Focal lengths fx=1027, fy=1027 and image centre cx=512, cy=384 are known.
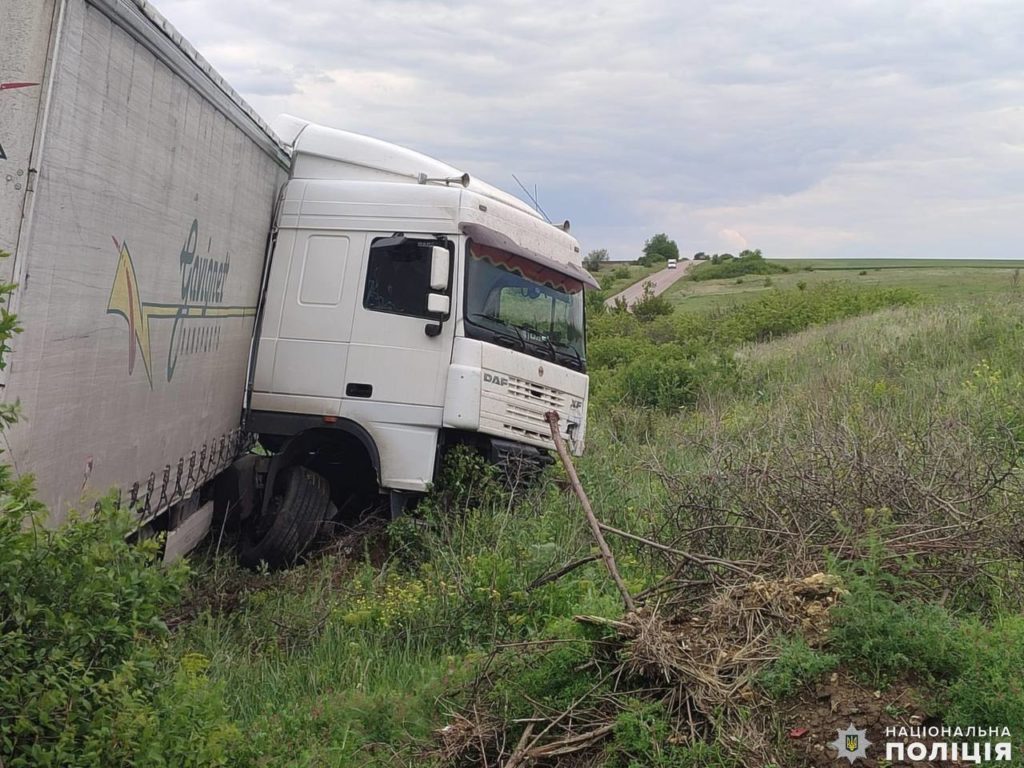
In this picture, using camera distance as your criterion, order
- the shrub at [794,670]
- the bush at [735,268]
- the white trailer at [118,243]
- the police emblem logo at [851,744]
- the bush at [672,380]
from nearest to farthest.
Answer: the police emblem logo at [851,744] → the shrub at [794,670] → the white trailer at [118,243] → the bush at [672,380] → the bush at [735,268]

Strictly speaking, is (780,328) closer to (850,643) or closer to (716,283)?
(850,643)

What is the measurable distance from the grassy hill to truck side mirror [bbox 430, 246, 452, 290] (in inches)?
59.0

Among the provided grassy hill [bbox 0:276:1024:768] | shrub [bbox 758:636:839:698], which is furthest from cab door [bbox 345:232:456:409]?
shrub [bbox 758:636:839:698]

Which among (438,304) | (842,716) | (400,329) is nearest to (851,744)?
(842,716)

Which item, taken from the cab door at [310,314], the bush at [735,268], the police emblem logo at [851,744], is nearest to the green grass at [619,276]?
the bush at [735,268]

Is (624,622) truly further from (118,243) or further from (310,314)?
(310,314)

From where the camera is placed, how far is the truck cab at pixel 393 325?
8.55 metres

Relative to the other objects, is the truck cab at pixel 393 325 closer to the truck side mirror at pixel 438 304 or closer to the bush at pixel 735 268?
the truck side mirror at pixel 438 304

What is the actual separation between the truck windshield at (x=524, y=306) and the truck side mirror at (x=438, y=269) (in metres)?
0.26

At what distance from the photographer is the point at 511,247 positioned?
8977 mm

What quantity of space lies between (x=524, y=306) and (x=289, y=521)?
9.09ft

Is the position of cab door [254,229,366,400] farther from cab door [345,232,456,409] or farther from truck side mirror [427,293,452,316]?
truck side mirror [427,293,452,316]

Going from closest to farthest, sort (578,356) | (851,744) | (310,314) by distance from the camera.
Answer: (851,744) → (310,314) → (578,356)

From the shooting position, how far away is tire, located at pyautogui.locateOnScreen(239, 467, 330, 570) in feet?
27.9
